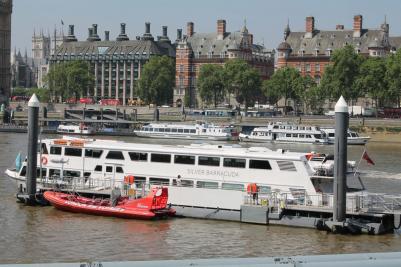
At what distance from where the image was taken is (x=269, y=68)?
155 m

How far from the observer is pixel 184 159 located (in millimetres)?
32031

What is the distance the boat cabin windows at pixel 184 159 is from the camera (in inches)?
1256

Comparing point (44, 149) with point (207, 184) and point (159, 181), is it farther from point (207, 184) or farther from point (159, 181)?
point (207, 184)

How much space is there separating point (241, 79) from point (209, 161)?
96.8m

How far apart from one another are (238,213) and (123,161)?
594cm

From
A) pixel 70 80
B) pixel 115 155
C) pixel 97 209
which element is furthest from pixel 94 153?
pixel 70 80

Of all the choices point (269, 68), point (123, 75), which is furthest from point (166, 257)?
point (123, 75)

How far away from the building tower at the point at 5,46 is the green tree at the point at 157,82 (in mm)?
27701

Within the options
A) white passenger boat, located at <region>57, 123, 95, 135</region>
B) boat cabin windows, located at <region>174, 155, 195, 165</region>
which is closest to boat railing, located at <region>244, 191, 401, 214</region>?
boat cabin windows, located at <region>174, 155, 195, 165</region>

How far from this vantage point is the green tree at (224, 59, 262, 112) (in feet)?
420

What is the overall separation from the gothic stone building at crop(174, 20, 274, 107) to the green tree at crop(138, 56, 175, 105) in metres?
2.40

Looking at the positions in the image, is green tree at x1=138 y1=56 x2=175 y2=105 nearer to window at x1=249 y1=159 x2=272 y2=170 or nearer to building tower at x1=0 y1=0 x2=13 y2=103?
building tower at x1=0 y1=0 x2=13 y2=103

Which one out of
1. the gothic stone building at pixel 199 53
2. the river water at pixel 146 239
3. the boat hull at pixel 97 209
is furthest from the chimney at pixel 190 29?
the boat hull at pixel 97 209

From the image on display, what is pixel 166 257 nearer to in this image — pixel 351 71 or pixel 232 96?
pixel 351 71
